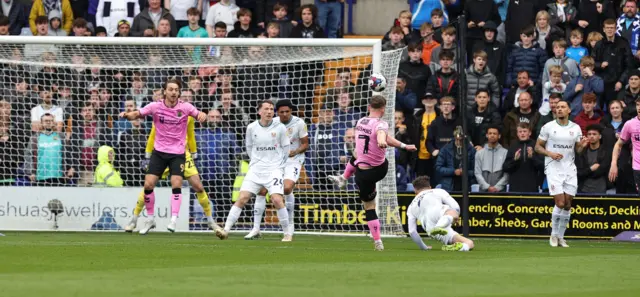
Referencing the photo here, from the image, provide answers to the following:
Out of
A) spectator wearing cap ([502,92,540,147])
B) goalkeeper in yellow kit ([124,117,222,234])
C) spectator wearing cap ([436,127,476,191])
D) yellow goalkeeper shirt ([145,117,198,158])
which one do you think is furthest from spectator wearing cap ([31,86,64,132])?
spectator wearing cap ([502,92,540,147])

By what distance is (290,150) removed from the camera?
19641 millimetres

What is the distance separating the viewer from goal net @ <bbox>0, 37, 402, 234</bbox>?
859 inches

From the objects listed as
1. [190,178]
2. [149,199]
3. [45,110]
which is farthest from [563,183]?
[45,110]

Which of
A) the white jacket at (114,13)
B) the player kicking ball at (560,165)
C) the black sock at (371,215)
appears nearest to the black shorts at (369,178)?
the black sock at (371,215)

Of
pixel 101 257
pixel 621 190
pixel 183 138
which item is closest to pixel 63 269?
pixel 101 257

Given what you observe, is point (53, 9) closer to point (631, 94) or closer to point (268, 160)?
point (268, 160)

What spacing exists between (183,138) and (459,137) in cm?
481

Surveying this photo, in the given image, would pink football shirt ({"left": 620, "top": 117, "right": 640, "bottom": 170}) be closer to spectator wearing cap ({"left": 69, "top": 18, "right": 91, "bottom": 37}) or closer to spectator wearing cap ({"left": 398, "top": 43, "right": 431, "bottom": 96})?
spectator wearing cap ({"left": 398, "top": 43, "right": 431, "bottom": 96})

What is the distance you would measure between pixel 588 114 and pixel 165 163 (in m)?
7.32

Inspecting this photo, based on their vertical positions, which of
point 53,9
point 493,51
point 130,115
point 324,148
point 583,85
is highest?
point 53,9

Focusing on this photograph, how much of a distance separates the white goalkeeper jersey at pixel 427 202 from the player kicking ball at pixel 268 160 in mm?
3124

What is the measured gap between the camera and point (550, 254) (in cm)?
1566

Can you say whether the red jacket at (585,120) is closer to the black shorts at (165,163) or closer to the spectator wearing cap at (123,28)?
the black shorts at (165,163)

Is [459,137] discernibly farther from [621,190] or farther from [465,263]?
[465,263]
